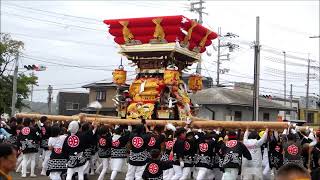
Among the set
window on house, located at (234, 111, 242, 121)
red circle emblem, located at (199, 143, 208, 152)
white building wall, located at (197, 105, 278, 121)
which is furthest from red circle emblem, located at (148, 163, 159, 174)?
window on house, located at (234, 111, 242, 121)

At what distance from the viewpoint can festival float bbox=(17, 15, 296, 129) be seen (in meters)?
15.1

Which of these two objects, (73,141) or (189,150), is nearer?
(73,141)

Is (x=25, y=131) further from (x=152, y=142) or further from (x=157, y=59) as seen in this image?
(x=157, y=59)

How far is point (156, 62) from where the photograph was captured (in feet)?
53.2

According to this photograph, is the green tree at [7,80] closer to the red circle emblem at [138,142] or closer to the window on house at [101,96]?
the window on house at [101,96]

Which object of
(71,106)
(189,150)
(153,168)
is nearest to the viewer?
(153,168)

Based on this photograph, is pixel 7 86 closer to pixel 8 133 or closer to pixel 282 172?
pixel 8 133

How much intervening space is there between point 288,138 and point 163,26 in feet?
24.1

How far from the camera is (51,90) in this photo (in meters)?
49.1

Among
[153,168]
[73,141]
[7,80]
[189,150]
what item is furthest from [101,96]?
[153,168]

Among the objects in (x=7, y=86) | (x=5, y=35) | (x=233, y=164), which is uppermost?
(x=5, y=35)

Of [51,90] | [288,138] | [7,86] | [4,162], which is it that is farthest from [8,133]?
[51,90]

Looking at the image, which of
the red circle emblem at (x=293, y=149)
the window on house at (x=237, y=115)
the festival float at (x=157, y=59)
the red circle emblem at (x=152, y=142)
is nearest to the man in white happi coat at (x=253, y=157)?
the red circle emblem at (x=293, y=149)

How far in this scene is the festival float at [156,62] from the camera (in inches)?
595
